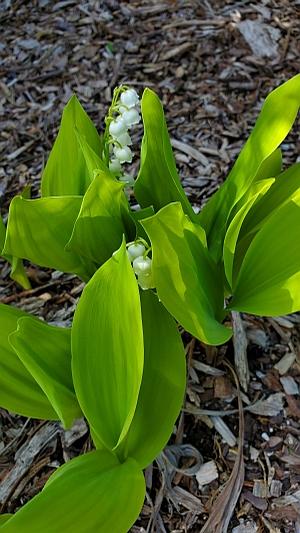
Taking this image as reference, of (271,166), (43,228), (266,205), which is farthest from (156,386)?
(271,166)

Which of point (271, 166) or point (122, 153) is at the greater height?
point (122, 153)

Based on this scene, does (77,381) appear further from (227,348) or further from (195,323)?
(227,348)

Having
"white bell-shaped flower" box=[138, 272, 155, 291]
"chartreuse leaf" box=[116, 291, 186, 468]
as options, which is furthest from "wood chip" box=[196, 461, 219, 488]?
"white bell-shaped flower" box=[138, 272, 155, 291]

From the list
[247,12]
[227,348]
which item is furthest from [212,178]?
[247,12]

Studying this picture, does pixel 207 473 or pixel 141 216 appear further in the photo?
pixel 207 473

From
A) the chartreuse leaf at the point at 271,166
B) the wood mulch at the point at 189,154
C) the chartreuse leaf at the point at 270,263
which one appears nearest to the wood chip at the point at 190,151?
the wood mulch at the point at 189,154

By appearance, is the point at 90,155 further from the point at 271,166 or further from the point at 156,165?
the point at 271,166

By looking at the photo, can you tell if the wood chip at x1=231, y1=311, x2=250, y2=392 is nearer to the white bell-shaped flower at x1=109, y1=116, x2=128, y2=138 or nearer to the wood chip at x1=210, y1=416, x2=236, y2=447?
the wood chip at x1=210, y1=416, x2=236, y2=447
